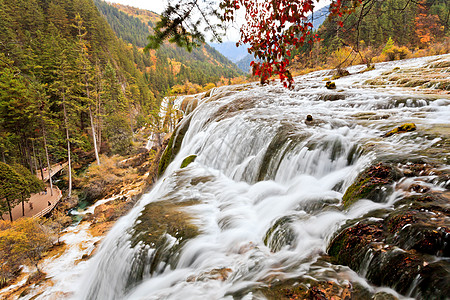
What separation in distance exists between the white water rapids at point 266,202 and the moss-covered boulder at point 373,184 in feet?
0.45

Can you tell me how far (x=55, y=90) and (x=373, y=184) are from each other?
25446mm

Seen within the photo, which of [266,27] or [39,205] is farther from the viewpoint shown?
[39,205]

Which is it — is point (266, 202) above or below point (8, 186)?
above

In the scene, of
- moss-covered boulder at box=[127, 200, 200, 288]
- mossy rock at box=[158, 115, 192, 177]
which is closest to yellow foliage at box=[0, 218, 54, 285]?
mossy rock at box=[158, 115, 192, 177]

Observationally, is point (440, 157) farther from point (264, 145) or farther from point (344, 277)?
point (264, 145)

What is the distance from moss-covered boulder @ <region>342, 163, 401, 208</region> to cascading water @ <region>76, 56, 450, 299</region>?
13cm

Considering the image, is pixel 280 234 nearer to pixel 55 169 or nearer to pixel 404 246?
pixel 404 246

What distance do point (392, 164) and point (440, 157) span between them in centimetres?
69

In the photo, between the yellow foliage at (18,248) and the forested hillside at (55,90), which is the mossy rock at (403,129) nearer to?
the yellow foliage at (18,248)

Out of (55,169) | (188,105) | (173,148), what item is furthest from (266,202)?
(55,169)

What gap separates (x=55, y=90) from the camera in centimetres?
1961

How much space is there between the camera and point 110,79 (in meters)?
36.8

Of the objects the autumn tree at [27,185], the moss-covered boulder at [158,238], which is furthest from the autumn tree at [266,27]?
the autumn tree at [27,185]

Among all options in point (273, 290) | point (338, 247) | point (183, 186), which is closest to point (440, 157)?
point (338, 247)
